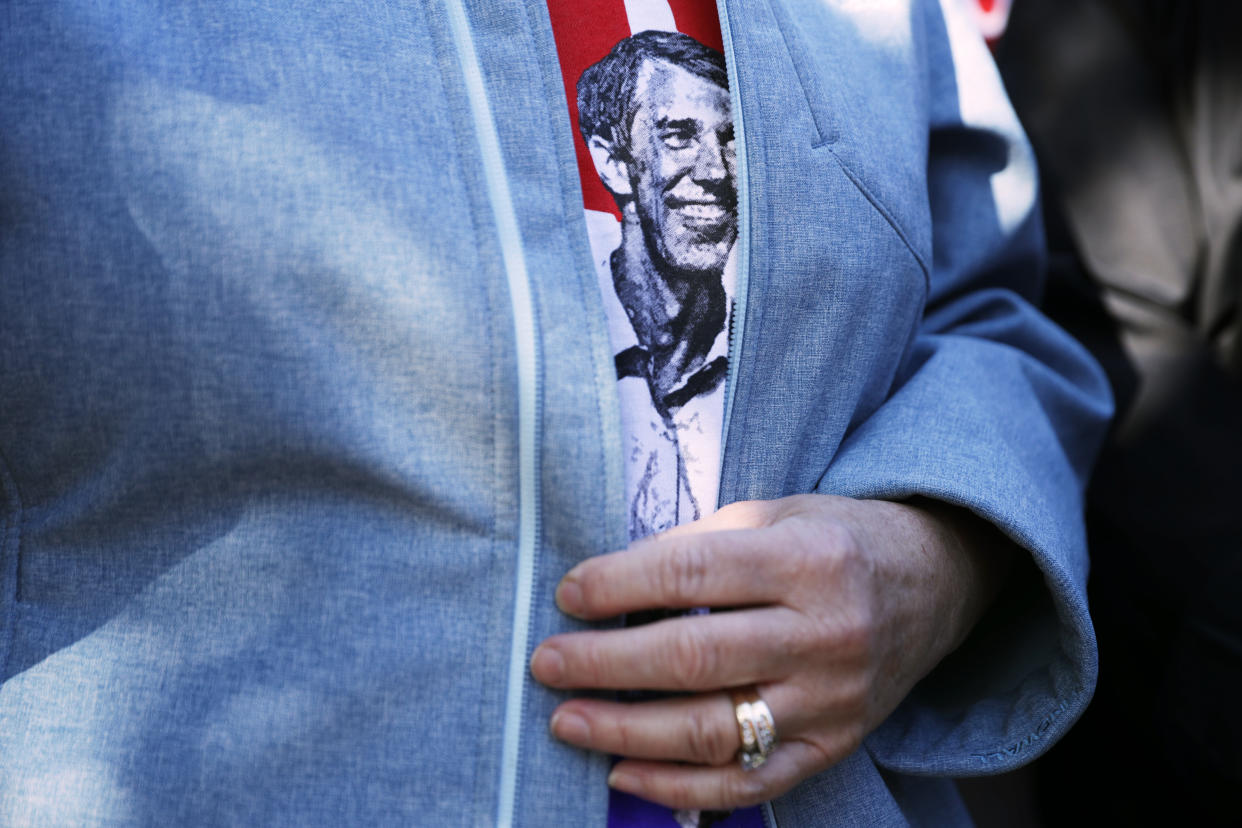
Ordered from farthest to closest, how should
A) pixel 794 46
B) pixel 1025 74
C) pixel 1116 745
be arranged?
pixel 1025 74, pixel 1116 745, pixel 794 46

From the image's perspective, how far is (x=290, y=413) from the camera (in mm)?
612

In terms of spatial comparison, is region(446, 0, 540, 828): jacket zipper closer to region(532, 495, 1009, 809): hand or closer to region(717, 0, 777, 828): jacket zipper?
region(532, 495, 1009, 809): hand

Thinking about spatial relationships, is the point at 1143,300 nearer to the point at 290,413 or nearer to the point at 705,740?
the point at 705,740

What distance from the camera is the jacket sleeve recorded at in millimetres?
782

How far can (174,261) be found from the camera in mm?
594

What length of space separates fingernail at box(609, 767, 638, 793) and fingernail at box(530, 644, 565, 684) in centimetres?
9

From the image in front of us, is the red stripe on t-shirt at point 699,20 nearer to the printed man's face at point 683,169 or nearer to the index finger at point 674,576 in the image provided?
the printed man's face at point 683,169

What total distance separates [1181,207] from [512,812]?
1.59 meters

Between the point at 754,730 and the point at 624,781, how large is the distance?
11 centimetres

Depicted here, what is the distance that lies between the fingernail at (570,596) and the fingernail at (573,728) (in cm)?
7

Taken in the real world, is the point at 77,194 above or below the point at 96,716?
above

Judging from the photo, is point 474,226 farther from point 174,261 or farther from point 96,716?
point 96,716

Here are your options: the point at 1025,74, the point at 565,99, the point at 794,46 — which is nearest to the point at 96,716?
the point at 565,99

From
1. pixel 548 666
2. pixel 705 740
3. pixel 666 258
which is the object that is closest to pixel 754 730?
pixel 705 740
